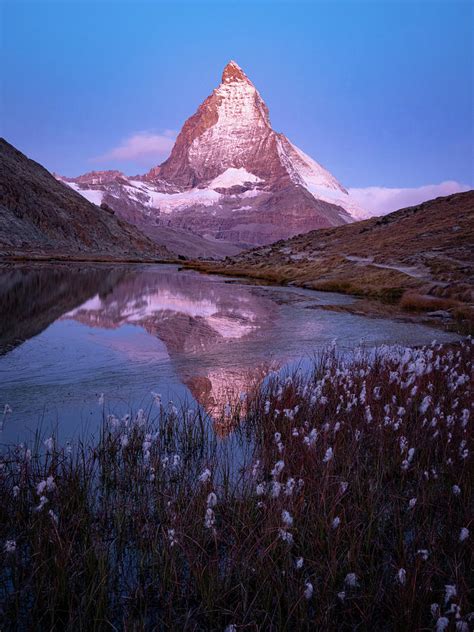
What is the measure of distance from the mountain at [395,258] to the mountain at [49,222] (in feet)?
164

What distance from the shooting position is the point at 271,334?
63.4 ft

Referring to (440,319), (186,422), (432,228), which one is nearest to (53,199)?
(432,228)

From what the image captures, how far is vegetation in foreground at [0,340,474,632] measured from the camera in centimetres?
392

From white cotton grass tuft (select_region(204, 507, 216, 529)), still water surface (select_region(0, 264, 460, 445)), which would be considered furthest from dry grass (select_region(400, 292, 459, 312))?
white cotton grass tuft (select_region(204, 507, 216, 529))

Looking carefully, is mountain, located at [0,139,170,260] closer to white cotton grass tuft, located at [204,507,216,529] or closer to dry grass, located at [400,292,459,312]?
dry grass, located at [400,292,459,312]

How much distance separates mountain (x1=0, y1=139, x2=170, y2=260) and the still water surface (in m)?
68.9

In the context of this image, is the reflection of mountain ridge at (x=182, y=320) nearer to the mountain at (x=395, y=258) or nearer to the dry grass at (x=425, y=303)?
the dry grass at (x=425, y=303)

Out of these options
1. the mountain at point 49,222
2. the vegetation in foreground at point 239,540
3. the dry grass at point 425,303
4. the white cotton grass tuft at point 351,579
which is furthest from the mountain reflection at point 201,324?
the mountain at point 49,222

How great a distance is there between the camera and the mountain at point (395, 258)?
106 feet

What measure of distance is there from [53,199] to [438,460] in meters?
138

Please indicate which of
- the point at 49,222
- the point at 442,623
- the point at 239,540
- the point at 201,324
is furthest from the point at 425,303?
the point at 49,222

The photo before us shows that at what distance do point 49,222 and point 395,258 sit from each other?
96.1 metres

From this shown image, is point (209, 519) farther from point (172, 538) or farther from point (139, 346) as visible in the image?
point (139, 346)

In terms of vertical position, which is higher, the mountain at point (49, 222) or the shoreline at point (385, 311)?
the mountain at point (49, 222)
